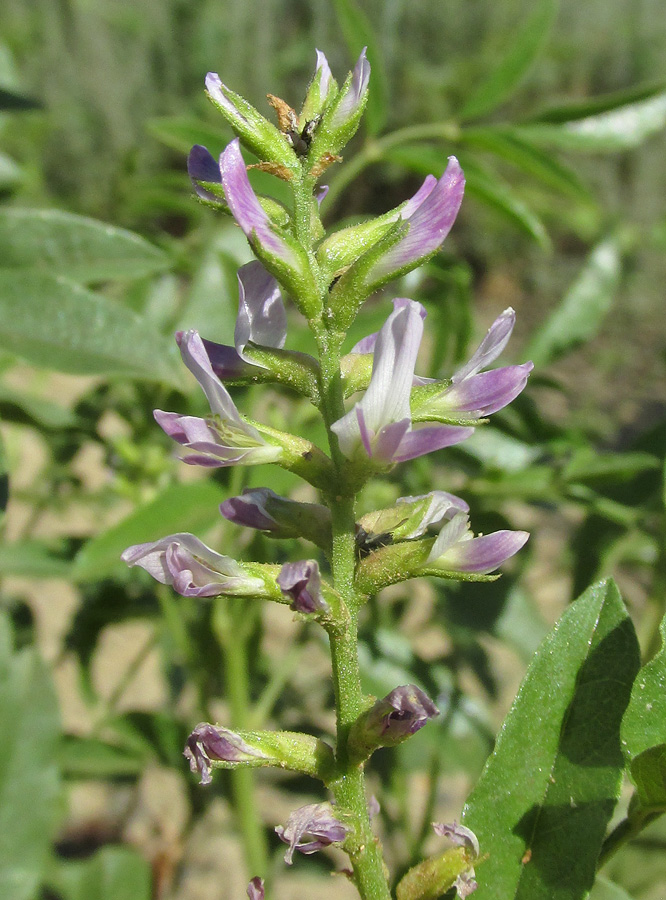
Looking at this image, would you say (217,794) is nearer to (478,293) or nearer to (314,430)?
(314,430)

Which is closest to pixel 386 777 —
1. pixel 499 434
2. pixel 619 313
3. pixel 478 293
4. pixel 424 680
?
pixel 424 680

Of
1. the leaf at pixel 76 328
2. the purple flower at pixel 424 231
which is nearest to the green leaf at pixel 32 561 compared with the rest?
the leaf at pixel 76 328

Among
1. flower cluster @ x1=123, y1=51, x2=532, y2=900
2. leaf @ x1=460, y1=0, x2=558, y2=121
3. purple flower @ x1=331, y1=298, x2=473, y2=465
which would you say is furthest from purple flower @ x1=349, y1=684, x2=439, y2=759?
leaf @ x1=460, y1=0, x2=558, y2=121

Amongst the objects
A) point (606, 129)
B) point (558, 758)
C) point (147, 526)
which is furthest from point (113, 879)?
point (606, 129)

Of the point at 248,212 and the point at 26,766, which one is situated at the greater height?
the point at 248,212

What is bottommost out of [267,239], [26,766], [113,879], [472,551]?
[113,879]

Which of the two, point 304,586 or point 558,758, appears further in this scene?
point 558,758

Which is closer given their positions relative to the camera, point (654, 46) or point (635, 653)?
point (635, 653)

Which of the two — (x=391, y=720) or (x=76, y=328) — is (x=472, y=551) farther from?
(x=76, y=328)
